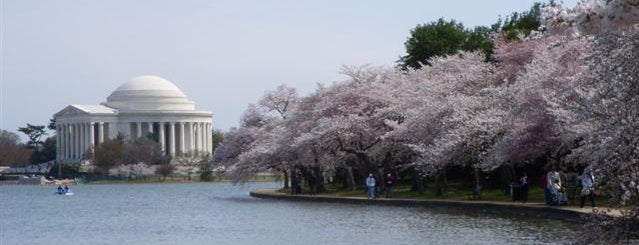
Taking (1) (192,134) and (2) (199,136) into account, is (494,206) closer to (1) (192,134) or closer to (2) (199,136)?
(1) (192,134)

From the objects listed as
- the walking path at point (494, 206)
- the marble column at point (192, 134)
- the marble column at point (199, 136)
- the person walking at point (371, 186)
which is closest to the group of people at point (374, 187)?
the person walking at point (371, 186)

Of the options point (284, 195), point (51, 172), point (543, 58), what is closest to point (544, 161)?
point (543, 58)

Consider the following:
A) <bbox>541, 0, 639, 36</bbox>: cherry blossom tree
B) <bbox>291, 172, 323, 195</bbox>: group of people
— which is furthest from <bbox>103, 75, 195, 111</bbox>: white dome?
<bbox>541, 0, 639, 36</bbox>: cherry blossom tree

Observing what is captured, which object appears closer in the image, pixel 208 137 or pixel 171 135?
pixel 171 135

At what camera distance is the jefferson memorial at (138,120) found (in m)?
159

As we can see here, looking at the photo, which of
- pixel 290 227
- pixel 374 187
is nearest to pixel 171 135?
pixel 374 187

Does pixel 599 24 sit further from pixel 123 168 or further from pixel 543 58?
pixel 123 168

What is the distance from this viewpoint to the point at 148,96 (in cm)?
16175

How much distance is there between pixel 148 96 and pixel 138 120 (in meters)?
3.41

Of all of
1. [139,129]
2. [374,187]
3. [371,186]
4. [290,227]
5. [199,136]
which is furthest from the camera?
[199,136]

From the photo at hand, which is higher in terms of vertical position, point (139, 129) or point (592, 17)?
point (139, 129)

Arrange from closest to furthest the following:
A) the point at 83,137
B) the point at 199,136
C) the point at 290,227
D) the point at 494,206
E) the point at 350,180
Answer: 1. the point at 290,227
2. the point at 494,206
3. the point at 350,180
4. the point at 83,137
5. the point at 199,136

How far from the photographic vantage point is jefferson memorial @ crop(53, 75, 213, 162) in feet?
523

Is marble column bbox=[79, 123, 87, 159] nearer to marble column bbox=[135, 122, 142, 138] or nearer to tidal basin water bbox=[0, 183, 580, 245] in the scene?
marble column bbox=[135, 122, 142, 138]
